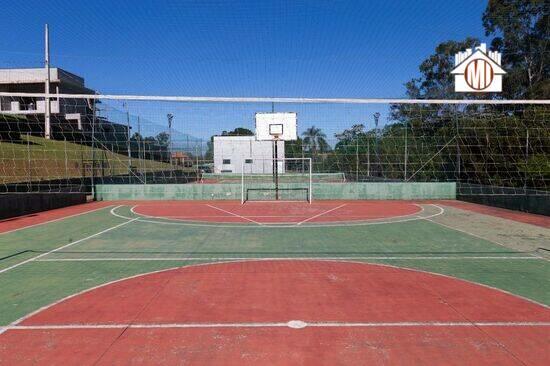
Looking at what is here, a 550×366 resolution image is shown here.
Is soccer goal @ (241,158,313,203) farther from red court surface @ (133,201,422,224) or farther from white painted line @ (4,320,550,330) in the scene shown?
white painted line @ (4,320,550,330)

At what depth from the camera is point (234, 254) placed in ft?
33.2

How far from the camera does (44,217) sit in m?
16.8

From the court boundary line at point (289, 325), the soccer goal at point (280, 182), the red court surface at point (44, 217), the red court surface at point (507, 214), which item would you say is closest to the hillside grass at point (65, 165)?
the red court surface at point (44, 217)

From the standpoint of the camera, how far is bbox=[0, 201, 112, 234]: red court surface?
1457 cm

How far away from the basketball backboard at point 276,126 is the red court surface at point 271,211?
3.57 metres

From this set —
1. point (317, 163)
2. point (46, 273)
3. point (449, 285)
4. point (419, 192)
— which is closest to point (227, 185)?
point (317, 163)

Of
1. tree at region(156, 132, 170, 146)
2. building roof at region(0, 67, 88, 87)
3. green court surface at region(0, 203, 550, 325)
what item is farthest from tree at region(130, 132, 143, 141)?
building roof at region(0, 67, 88, 87)

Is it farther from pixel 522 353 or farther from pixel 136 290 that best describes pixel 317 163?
pixel 522 353

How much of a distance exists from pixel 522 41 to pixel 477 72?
31523mm

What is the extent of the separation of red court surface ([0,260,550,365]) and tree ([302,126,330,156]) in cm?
1431

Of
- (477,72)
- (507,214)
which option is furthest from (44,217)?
(507,214)

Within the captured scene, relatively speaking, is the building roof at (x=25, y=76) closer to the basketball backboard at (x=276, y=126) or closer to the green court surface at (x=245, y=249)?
the basketball backboard at (x=276, y=126)

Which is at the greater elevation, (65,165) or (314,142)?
(314,142)

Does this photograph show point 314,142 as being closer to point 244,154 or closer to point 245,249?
point 244,154
